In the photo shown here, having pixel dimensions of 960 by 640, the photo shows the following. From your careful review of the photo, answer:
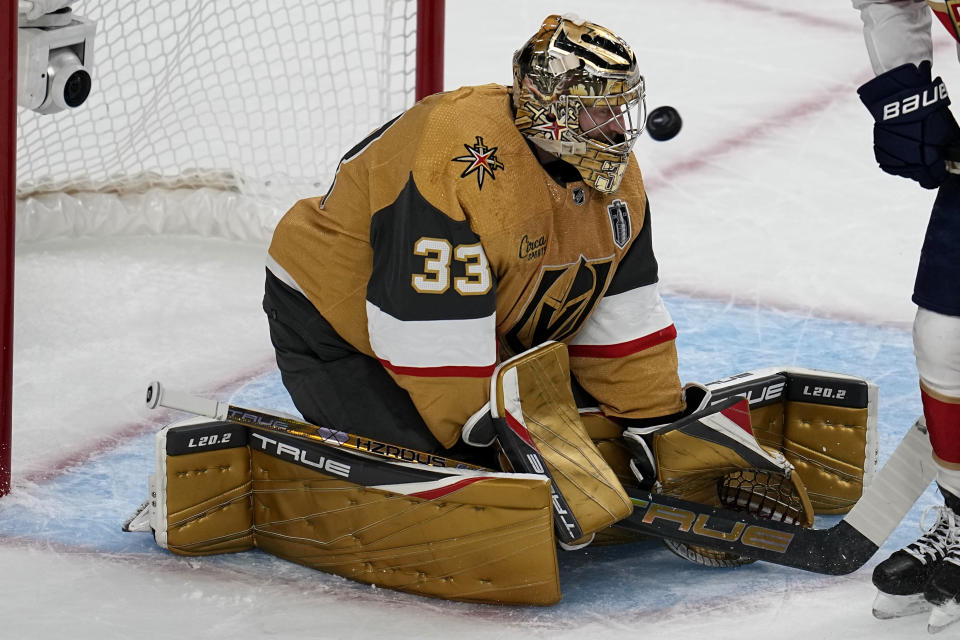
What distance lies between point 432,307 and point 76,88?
134cm

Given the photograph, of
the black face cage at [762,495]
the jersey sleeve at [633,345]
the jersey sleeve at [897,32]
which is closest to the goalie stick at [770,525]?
the black face cage at [762,495]

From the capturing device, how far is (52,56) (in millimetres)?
3430

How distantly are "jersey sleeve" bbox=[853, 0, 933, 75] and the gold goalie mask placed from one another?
0.38 meters

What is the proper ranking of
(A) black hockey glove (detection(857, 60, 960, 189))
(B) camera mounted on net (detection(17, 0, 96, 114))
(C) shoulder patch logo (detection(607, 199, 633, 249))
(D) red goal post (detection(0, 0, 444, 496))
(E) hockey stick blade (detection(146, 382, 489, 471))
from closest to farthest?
(A) black hockey glove (detection(857, 60, 960, 189)) < (E) hockey stick blade (detection(146, 382, 489, 471)) < (C) shoulder patch logo (detection(607, 199, 633, 249)) < (B) camera mounted on net (detection(17, 0, 96, 114)) < (D) red goal post (detection(0, 0, 444, 496))

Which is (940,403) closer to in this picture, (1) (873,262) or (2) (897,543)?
(2) (897,543)

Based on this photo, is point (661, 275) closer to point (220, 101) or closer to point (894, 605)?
point (220, 101)

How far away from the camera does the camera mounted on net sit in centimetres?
337

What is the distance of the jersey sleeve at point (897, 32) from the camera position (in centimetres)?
243

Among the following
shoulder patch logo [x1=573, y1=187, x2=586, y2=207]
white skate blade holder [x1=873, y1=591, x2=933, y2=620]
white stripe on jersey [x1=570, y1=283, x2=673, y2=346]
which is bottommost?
white skate blade holder [x1=873, y1=591, x2=933, y2=620]

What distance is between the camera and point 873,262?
4430mm

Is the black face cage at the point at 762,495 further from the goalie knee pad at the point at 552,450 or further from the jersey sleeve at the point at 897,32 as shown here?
the jersey sleeve at the point at 897,32

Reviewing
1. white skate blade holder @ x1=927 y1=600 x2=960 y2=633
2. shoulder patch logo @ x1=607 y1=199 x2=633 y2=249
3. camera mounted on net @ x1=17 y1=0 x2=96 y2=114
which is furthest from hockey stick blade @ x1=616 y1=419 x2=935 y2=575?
camera mounted on net @ x1=17 y1=0 x2=96 y2=114

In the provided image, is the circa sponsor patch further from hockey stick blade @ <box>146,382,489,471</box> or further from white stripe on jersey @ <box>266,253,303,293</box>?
white stripe on jersey @ <box>266,253,303,293</box>

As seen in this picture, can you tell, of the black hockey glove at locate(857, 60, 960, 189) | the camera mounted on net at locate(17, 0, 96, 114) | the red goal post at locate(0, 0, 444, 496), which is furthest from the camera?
the red goal post at locate(0, 0, 444, 496)
